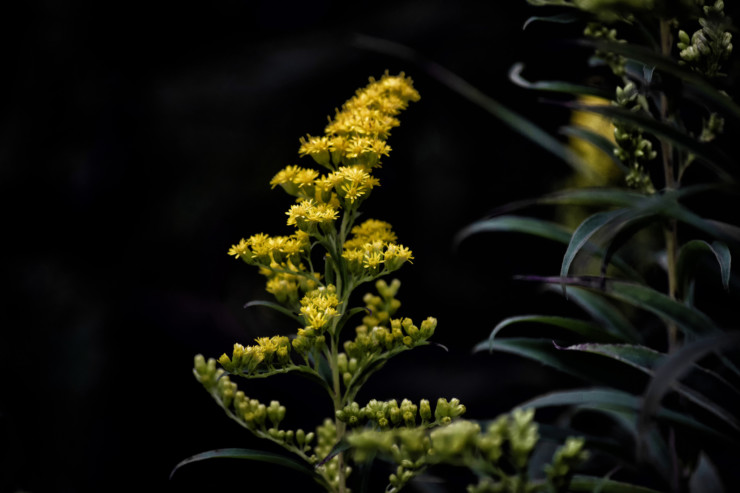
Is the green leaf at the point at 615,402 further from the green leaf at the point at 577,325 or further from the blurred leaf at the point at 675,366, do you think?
the blurred leaf at the point at 675,366

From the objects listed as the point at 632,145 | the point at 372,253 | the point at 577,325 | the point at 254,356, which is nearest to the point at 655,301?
the point at 577,325

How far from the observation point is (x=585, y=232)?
69cm

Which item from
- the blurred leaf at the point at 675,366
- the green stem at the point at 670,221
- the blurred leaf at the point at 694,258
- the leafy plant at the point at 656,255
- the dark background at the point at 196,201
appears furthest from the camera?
the dark background at the point at 196,201

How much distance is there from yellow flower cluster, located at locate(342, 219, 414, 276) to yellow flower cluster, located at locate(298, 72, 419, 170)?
3.6 inches

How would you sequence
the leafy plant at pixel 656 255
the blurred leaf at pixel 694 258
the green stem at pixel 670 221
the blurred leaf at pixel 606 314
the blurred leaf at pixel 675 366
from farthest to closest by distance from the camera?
the blurred leaf at pixel 606 314, the green stem at pixel 670 221, the blurred leaf at pixel 694 258, the leafy plant at pixel 656 255, the blurred leaf at pixel 675 366

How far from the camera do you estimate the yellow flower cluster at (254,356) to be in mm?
695

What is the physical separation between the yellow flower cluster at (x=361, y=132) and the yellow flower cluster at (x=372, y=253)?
9 cm

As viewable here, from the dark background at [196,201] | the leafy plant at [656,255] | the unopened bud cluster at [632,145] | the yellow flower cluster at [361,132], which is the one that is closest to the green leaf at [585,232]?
the leafy plant at [656,255]

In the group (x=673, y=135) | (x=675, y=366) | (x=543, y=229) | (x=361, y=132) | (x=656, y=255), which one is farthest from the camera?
(x=656, y=255)

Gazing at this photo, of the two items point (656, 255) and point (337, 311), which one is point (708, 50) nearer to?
point (656, 255)

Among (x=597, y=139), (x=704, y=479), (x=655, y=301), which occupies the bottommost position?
(x=704, y=479)

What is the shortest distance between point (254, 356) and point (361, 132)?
0.29m

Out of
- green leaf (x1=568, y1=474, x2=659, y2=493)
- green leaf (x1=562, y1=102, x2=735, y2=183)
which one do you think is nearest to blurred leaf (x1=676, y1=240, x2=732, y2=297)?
green leaf (x1=562, y1=102, x2=735, y2=183)

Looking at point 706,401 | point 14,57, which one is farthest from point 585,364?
point 14,57
